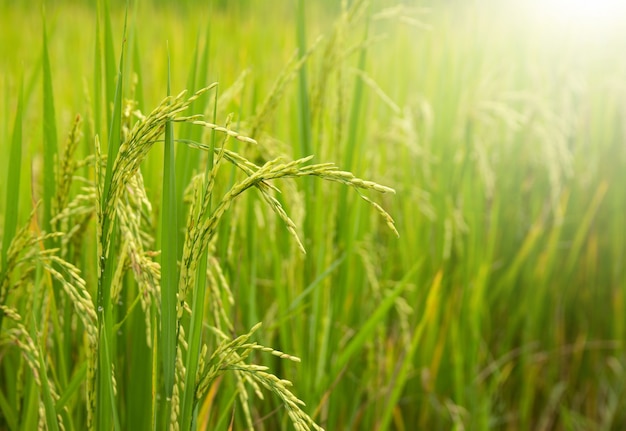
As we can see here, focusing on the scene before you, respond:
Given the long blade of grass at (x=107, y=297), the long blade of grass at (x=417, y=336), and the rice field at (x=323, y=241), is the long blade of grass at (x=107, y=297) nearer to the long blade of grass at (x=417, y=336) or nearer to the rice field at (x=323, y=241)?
the rice field at (x=323, y=241)

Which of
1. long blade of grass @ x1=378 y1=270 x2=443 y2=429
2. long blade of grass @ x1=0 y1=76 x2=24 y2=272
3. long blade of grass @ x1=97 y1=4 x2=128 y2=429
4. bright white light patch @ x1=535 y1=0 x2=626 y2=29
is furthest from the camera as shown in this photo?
bright white light patch @ x1=535 y1=0 x2=626 y2=29

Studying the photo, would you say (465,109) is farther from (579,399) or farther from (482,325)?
(579,399)

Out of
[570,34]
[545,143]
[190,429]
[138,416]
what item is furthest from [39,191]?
[570,34]

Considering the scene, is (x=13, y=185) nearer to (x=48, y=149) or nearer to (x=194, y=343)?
(x=48, y=149)

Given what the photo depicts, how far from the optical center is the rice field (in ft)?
2.24

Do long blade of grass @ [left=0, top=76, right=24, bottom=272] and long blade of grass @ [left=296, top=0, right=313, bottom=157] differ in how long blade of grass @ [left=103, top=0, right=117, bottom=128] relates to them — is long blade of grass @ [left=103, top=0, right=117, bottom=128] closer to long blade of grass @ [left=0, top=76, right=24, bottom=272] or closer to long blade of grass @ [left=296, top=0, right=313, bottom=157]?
long blade of grass @ [left=0, top=76, right=24, bottom=272]

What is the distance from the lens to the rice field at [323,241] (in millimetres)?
683

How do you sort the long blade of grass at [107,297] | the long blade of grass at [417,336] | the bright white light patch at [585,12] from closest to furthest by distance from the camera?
the long blade of grass at [107,297], the long blade of grass at [417,336], the bright white light patch at [585,12]

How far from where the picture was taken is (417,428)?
1.47m

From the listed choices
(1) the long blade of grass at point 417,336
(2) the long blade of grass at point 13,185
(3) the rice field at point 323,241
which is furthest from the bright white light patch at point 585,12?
(2) the long blade of grass at point 13,185

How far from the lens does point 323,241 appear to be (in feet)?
3.85

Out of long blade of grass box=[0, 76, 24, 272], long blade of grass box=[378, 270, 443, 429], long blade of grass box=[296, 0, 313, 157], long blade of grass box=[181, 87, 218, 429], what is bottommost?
long blade of grass box=[378, 270, 443, 429]

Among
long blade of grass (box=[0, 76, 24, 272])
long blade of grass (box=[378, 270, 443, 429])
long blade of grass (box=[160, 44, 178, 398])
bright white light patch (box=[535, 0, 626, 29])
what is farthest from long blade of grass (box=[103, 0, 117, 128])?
bright white light patch (box=[535, 0, 626, 29])

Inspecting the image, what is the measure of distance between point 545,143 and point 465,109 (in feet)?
0.68
